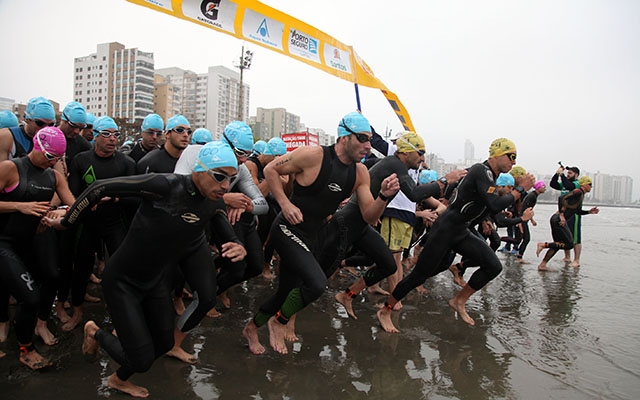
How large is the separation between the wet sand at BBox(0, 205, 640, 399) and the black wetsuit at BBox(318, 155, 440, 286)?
74 centimetres

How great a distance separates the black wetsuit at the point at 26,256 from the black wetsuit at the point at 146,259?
2.48 feet

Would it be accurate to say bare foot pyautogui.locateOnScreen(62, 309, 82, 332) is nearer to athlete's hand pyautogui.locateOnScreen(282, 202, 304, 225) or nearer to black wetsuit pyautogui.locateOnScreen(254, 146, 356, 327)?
black wetsuit pyautogui.locateOnScreen(254, 146, 356, 327)

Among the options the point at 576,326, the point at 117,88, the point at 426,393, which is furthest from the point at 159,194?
the point at 117,88

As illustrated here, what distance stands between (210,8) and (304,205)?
3.99 meters

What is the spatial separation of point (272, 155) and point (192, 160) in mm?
3180

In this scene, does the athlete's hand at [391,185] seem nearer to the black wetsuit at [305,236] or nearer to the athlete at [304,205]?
the athlete at [304,205]

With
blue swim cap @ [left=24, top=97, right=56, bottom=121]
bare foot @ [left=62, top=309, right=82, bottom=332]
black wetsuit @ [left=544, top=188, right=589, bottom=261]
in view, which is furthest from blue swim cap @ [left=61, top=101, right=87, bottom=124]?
black wetsuit @ [left=544, top=188, right=589, bottom=261]

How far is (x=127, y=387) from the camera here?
3.18 meters

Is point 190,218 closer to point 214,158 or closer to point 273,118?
point 214,158

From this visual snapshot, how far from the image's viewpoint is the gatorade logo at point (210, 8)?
6.47 m

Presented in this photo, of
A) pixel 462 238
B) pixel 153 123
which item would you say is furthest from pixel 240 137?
pixel 462 238

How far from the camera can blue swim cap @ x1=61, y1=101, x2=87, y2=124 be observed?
518 cm

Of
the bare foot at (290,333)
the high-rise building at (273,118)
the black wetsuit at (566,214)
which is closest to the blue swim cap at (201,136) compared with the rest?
the bare foot at (290,333)

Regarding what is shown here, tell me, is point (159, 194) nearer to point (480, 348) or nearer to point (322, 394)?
point (322, 394)
